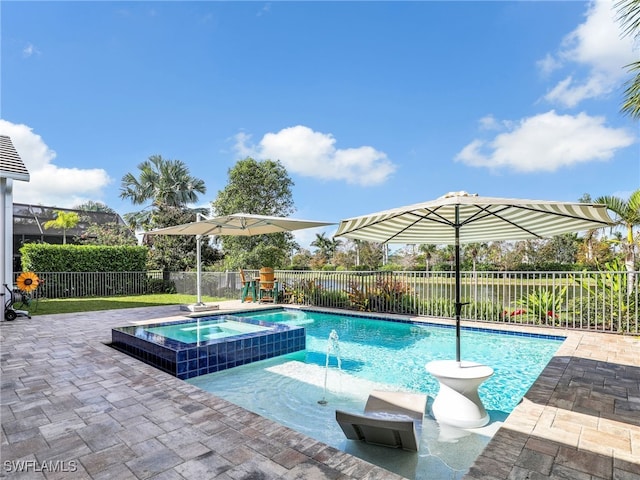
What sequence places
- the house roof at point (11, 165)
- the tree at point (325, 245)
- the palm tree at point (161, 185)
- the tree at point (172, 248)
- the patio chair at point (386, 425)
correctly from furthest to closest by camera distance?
the tree at point (325, 245)
the palm tree at point (161, 185)
the tree at point (172, 248)
the house roof at point (11, 165)
the patio chair at point (386, 425)

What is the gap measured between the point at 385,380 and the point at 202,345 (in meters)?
2.80

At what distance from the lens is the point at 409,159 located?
22.6 metres

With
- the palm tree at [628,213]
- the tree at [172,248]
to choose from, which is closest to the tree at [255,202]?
the tree at [172,248]

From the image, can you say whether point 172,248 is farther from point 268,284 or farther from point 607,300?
point 607,300

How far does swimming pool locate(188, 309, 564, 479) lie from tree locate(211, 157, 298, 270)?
9.48 metres

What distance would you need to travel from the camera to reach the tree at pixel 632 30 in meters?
4.73

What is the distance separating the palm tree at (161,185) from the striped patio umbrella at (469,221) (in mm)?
20494

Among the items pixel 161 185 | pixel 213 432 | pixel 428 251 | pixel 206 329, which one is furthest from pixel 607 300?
pixel 428 251

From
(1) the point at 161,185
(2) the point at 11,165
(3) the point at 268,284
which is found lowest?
(3) the point at 268,284

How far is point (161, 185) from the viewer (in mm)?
22531

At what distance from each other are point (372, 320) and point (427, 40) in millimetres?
10043

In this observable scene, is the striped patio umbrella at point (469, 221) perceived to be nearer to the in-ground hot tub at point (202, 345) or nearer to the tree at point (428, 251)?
the in-ground hot tub at point (202, 345)

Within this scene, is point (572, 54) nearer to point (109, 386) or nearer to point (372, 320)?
point (372, 320)

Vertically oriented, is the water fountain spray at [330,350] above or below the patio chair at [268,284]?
below
